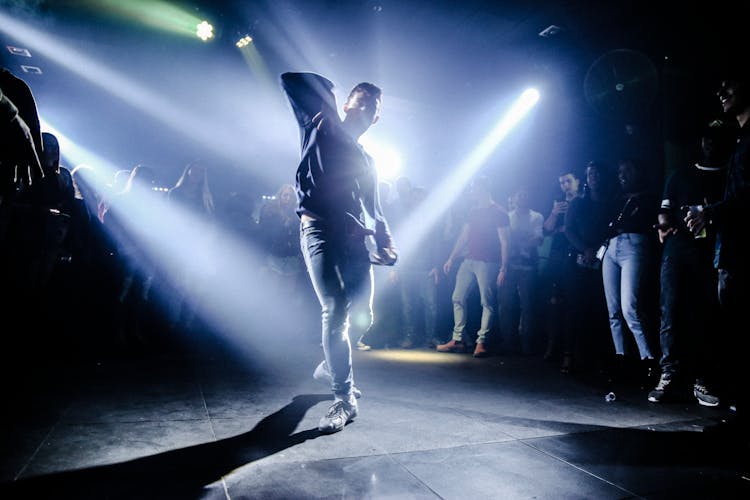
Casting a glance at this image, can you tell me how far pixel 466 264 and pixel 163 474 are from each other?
4.36 m

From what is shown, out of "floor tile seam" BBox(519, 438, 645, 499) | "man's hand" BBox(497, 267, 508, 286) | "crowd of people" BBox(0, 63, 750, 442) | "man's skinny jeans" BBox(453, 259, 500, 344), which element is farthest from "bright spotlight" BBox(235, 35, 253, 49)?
"floor tile seam" BBox(519, 438, 645, 499)

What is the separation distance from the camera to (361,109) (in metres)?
2.68

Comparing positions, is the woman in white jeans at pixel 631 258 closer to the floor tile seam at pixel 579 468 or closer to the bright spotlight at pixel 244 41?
the floor tile seam at pixel 579 468

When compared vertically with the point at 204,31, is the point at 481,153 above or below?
below

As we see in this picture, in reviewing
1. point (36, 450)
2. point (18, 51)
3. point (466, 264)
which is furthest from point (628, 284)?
point (18, 51)

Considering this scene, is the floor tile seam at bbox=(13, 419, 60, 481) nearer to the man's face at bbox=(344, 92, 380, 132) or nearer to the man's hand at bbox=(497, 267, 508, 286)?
the man's face at bbox=(344, 92, 380, 132)

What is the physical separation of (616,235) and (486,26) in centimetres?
544

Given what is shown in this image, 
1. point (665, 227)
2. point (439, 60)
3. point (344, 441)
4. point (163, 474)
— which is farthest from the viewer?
point (439, 60)

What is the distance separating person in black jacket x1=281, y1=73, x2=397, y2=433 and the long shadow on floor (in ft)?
1.35

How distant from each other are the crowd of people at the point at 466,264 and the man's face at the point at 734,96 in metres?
0.01

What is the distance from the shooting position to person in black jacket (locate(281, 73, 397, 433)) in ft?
7.80

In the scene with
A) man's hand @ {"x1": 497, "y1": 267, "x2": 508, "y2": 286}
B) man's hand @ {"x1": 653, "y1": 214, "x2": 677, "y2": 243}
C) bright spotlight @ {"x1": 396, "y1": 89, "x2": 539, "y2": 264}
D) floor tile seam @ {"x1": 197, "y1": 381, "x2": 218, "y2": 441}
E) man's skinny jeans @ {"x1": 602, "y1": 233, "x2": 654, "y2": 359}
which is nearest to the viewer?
floor tile seam @ {"x1": 197, "y1": 381, "x2": 218, "y2": 441}

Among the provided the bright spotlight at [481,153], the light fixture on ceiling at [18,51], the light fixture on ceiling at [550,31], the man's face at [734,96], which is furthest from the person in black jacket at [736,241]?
the light fixture on ceiling at [18,51]

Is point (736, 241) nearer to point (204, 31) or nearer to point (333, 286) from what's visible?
point (333, 286)
